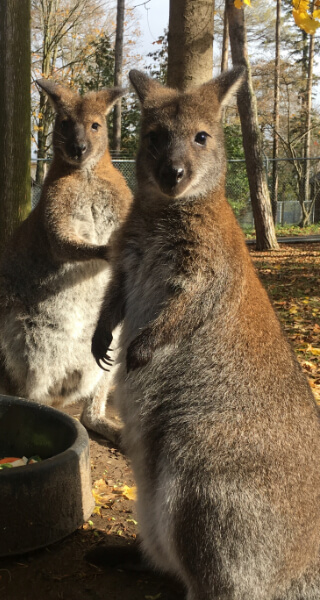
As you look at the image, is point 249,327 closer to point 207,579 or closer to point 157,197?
point 157,197

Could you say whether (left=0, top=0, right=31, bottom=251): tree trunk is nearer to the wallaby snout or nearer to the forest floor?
the forest floor

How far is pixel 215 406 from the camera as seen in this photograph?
2.42 m

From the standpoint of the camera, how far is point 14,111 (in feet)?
16.1

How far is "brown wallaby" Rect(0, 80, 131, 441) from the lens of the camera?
13.0 ft

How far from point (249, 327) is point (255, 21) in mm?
29112

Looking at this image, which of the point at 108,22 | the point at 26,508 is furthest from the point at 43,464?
the point at 108,22

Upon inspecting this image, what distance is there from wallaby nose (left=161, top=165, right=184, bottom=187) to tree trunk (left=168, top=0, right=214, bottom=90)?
2.86m

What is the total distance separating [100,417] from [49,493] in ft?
5.10

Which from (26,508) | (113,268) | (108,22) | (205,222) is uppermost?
(108,22)

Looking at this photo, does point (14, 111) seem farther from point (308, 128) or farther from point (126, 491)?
point (308, 128)

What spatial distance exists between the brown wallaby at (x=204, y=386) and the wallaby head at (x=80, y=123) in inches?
41.3

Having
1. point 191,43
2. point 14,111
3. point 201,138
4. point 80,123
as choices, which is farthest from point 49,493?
point 191,43

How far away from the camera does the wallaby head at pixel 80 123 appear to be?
3984mm

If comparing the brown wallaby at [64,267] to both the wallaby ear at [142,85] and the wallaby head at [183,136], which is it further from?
the wallaby head at [183,136]
